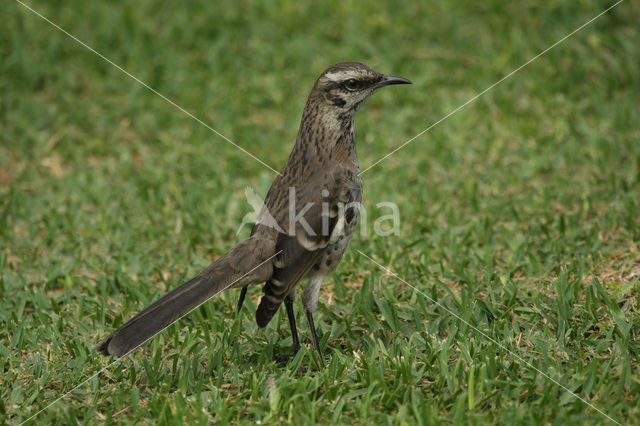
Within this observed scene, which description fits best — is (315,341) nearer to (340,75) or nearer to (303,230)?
(303,230)

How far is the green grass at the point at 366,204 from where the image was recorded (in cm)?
450

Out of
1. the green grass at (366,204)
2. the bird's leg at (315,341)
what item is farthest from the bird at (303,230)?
the green grass at (366,204)

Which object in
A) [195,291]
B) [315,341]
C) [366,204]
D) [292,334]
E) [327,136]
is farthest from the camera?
[366,204]

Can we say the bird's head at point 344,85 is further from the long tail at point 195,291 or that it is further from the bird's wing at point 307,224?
the long tail at point 195,291

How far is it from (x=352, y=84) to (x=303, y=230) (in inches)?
43.3

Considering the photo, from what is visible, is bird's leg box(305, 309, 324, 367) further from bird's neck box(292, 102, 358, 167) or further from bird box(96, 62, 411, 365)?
bird's neck box(292, 102, 358, 167)

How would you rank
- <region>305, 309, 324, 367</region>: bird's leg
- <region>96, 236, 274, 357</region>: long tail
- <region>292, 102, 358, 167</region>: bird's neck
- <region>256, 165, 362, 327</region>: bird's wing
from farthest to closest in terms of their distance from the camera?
1. <region>292, 102, 358, 167</region>: bird's neck
2. <region>305, 309, 324, 367</region>: bird's leg
3. <region>256, 165, 362, 327</region>: bird's wing
4. <region>96, 236, 274, 357</region>: long tail

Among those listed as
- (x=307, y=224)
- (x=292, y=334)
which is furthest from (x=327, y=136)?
(x=292, y=334)

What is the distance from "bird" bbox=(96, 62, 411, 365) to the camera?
14.6 feet

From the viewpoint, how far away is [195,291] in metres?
4.49

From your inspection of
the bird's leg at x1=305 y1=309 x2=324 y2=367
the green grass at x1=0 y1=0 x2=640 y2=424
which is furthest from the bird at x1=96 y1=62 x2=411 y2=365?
the green grass at x1=0 y1=0 x2=640 y2=424

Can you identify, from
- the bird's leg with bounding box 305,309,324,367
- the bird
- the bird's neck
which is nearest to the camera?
the bird

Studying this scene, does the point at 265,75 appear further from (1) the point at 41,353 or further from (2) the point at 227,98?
(1) the point at 41,353

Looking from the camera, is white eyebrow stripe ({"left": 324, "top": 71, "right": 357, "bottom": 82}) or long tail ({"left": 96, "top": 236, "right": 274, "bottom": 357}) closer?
long tail ({"left": 96, "top": 236, "right": 274, "bottom": 357})
